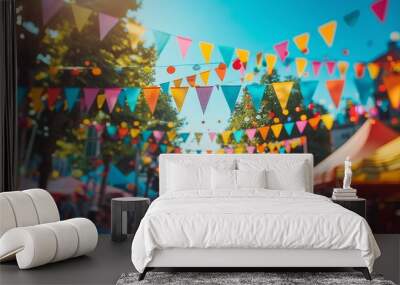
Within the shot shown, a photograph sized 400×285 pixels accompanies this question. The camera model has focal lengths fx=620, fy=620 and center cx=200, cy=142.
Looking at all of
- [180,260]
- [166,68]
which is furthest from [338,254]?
[166,68]

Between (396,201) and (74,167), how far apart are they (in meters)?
3.58

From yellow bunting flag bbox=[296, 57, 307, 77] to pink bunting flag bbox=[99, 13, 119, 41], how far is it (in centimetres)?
206

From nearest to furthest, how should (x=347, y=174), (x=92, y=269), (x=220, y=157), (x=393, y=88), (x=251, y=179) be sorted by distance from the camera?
1. (x=92, y=269)
2. (x=251, y=179)
3. (x=347, y=174)
4. (x=220, y=157)
5. (x=393, y=88)

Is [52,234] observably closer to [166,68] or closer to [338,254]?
[338,254]

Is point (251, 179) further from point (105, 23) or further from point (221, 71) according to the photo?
point (105, 23)

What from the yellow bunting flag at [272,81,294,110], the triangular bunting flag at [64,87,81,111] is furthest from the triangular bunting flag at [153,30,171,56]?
the yellow bunting flag at [272,81,294,110]

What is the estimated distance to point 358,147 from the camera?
22.4 feet

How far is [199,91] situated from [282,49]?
103cm

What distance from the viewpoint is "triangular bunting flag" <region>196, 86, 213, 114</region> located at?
22.5 ft

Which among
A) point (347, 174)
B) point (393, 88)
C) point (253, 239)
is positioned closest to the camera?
point (253, 239)

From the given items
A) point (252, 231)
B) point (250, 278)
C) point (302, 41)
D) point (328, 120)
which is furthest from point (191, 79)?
point (250, 278)

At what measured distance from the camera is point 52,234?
189 inches

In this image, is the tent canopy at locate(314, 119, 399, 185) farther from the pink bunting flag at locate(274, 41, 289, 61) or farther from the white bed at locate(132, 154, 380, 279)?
the white bed at locate(132, 154, 380, 279)

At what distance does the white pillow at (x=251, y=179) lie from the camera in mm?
6016
